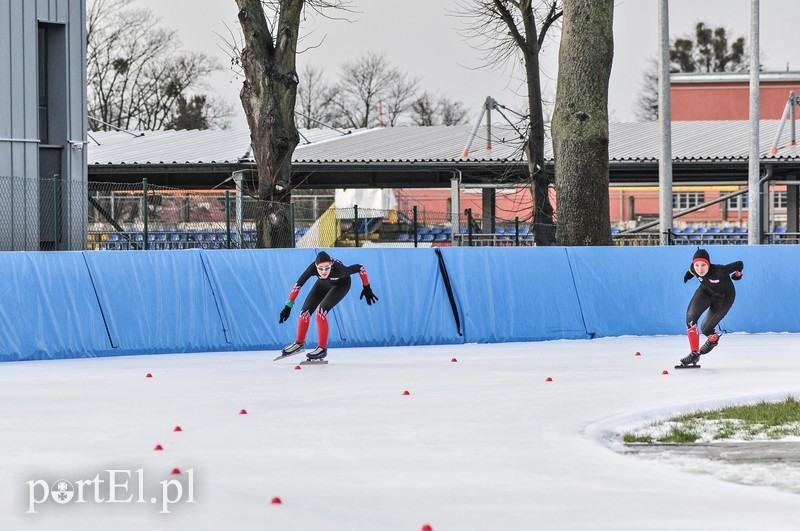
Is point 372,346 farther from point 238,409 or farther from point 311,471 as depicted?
point 311,471

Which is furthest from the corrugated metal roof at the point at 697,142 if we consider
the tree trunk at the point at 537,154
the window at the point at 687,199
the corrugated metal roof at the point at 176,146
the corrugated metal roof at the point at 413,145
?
the window at the point at 687,199

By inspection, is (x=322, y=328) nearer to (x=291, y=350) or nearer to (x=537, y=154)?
(x=291, y=350)

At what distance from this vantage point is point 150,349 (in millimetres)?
17172

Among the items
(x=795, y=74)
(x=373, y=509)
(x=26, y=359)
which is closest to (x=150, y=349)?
(x=26, y=359)

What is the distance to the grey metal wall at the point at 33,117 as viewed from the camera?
22609mm

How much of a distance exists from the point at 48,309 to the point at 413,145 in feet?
79.8

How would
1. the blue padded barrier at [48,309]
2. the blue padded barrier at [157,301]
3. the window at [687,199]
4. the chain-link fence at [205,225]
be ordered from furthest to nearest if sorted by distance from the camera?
the window at [687,199] → the chain-link fence at [205,225] → the blue padded barrier at [157,301] → the blue padded barrier at [48,309]

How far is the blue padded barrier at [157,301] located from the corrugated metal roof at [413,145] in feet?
61.8

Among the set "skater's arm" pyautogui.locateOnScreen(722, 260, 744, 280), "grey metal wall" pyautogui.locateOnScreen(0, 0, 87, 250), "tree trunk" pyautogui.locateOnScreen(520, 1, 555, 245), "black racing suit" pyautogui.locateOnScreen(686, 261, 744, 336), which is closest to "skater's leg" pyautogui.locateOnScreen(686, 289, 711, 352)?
"black racing suit" pyautogui.locateOnScreen(686, 261, 744, 336)

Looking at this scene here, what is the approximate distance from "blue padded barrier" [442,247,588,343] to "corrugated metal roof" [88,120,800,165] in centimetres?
1605

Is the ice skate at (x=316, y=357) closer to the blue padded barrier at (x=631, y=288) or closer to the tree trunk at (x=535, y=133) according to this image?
the blue padded barrier at (x=631, y=288)

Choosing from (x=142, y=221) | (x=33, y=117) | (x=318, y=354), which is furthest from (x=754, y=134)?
(x=33, y=117)

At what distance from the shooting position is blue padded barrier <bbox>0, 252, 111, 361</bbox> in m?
16.2

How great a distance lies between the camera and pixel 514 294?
1953cm
